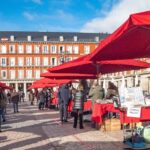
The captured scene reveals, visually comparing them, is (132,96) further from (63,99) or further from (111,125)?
(63,99)

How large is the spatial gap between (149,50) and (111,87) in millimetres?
6670

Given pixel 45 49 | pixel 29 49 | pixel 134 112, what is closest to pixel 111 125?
pixel 134 112

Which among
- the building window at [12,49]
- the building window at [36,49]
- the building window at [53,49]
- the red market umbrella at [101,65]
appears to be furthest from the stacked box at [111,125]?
the building window at [53,49]

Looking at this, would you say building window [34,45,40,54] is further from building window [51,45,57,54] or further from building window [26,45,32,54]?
building window [51,45,57,54]

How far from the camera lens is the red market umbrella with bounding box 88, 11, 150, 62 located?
6946 mm

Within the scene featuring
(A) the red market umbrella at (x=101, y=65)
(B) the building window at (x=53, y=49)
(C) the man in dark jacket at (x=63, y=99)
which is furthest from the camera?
(B) the building window at (x=53, y=49)

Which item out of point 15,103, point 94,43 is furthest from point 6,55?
point 15,103

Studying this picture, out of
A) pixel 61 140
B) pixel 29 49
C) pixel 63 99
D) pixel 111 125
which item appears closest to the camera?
pixel 61 140

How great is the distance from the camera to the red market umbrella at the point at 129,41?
6.95m

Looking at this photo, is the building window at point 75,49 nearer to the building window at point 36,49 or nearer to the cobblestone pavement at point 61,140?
the building window at point 36,49

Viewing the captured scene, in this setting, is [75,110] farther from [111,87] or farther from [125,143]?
[125,143]

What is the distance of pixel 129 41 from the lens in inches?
351

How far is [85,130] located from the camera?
48.3 feet

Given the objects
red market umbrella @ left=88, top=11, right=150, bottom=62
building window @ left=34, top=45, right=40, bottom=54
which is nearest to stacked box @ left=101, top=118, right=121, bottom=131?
red market umbrella @ left=88, top=11, right=150, bottom=62
